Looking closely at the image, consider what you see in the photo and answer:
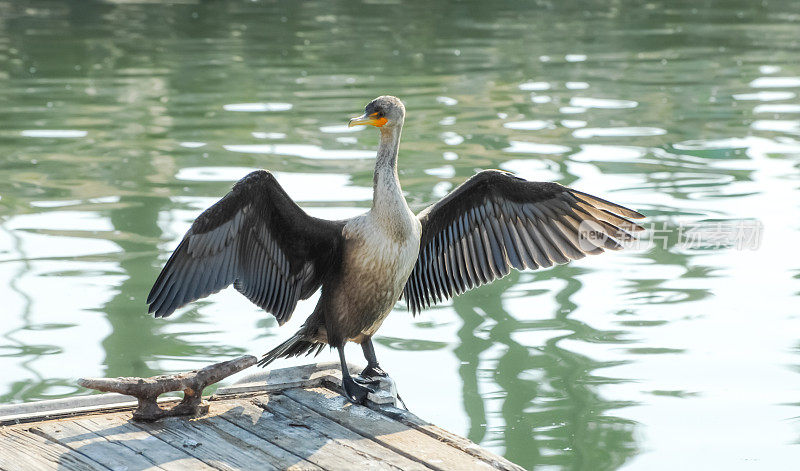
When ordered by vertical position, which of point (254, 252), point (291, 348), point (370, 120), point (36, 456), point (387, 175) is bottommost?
point (36, 456)

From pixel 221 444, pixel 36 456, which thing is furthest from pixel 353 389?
pixel 36 456

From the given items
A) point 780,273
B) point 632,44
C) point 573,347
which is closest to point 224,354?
point 573,347

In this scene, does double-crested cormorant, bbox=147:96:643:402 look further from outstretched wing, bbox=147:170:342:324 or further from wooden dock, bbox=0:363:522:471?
wooden dock, bbox=0:363:522:471

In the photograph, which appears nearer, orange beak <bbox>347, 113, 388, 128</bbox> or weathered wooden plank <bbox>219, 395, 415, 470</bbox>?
weathered wooden plank <bbox>219, 395, 415, 470</bbox>

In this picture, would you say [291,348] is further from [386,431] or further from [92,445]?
[92,445]

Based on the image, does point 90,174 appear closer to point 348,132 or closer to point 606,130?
point 348,132

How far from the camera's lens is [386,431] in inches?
155

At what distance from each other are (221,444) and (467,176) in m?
5.10

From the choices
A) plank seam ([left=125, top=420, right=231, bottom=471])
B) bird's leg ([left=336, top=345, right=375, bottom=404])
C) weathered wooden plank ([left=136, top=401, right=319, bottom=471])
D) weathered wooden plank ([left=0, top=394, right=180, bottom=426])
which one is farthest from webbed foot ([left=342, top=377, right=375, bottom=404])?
plank seam ([left=125, top=420, right=231, bottom=471])

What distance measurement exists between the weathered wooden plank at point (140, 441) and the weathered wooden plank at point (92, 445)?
23 mm

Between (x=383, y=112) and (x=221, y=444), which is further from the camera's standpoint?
(x=383, y=112)

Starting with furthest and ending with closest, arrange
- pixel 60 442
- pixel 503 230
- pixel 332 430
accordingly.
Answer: pixel 503 230
pixel 332 430
pixel 60 442

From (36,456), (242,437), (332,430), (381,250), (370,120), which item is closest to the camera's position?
(36,456)

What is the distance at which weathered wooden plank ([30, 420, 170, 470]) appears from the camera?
3582 millimetres
